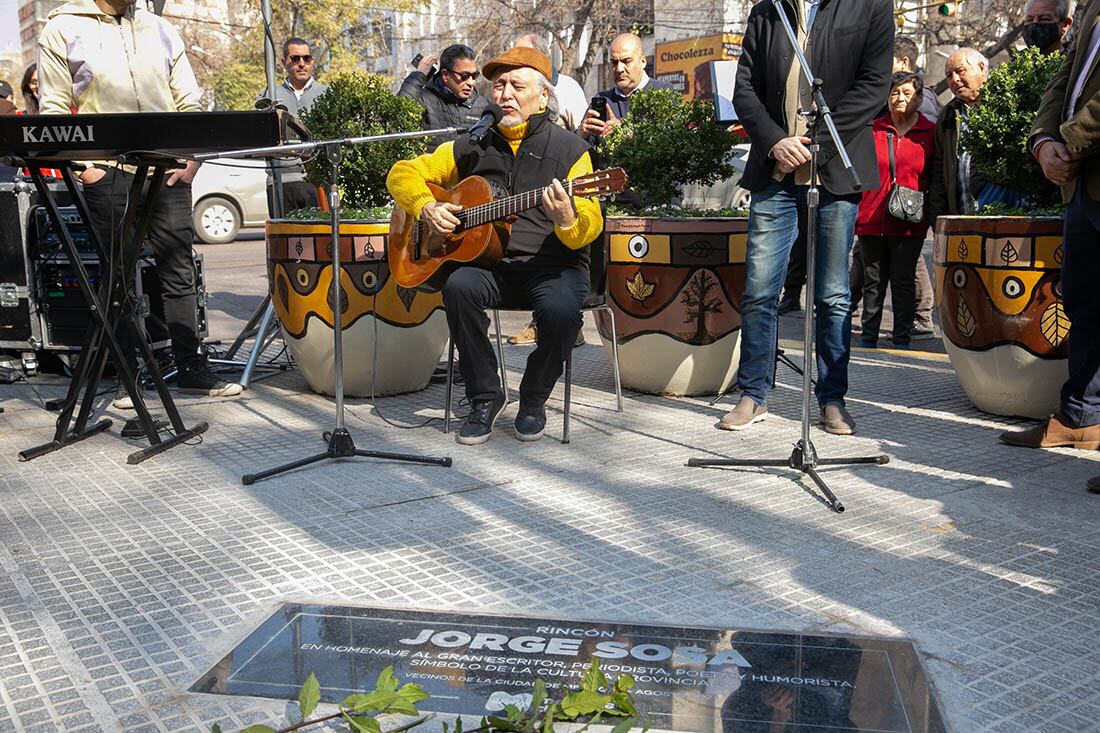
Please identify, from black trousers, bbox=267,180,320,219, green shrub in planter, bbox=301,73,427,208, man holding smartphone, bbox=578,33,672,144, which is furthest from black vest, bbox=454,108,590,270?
black trousers, bbox=267,180,320,219

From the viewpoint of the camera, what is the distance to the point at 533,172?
4992 millimetres

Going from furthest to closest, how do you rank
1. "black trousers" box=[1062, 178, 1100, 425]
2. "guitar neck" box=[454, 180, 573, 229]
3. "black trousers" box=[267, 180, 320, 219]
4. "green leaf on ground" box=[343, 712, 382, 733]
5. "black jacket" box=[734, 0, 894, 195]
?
"black trousers" box=[267, 180, 320, 219], "black jacket" box=[734, 0, 894, 195], "guitar neck" box=[454, 180, 573, 229], "black trousers" box=[1062, 178, 1100, 425], "green leaf on ground" box=[343, 712, 382, 733]

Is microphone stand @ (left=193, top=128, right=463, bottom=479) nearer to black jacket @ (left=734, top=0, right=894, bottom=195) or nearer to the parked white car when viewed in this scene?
black jacket @ (left=734, top=0, right=894, bottom=195)

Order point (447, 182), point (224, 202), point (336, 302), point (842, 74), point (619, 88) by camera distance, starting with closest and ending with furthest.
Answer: point (336, 302) → point (842, 74) → point (447, 182) → point (619, 88) → point (224, 202)

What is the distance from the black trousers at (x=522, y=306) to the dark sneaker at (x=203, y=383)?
5.27ft

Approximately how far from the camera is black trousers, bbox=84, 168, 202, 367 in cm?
555

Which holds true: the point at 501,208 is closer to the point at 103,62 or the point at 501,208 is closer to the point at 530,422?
the point at 530,422

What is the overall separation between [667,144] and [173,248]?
108 inches

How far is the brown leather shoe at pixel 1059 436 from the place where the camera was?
462 cm

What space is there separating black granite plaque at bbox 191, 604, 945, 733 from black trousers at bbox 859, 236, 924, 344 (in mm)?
5180

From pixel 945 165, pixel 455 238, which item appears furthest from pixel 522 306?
pixel 945 165

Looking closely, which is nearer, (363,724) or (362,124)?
(363,724)

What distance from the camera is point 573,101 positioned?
7.48 metres

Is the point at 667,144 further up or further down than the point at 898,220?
further up
